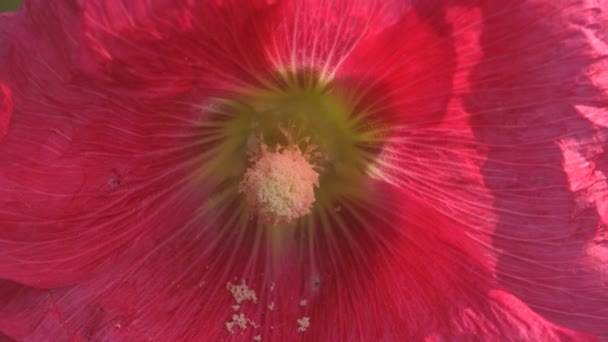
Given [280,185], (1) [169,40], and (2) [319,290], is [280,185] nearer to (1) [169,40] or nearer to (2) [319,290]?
(2) [319,290]

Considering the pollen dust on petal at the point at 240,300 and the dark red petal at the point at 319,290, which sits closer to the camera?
the dark red petal at the point at 319,290

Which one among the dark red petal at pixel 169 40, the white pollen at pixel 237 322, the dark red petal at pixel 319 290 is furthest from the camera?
the white pollen at pixel 237 322

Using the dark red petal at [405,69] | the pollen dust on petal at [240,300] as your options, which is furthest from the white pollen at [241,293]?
the dark red petal at [405,69]

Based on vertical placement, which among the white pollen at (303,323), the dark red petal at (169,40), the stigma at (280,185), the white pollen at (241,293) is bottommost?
the white pollen at (303,323)

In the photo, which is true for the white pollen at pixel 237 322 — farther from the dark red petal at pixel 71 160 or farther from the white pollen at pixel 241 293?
the dark red petal at pixel 71 160

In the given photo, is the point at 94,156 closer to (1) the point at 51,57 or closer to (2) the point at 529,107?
(1) the point at 51,57

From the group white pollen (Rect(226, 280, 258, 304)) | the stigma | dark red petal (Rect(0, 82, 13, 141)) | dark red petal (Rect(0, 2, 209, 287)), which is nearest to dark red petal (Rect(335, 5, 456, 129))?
the stigma

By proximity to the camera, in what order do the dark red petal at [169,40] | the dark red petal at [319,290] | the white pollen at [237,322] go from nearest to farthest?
the dark red petal at [169,40]
the dark red petal at [319,290]
the white pollen at [237,322]

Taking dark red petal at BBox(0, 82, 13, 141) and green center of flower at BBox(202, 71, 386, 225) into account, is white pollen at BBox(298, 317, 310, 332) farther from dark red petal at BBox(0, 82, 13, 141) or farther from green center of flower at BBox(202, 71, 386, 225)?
dark red petal at BBox(0, 82, 13, 141)
